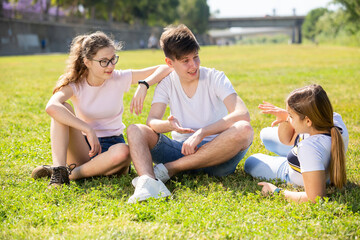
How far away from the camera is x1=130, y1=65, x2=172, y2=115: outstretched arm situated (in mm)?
4473

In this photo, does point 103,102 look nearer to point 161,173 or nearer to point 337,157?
point 161,173

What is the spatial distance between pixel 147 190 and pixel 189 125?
101cm

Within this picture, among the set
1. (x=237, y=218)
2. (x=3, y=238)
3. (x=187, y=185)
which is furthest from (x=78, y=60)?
(x=237, y=218)

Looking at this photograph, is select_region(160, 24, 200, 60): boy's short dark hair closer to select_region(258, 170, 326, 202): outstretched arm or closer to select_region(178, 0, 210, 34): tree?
select_region(258, 170, 326, 202): outstretched arm

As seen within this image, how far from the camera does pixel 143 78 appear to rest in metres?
4.88

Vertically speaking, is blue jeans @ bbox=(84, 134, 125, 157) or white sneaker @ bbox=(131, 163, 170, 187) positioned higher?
blue jeans @ bbox=(84, 134, 125, 157)

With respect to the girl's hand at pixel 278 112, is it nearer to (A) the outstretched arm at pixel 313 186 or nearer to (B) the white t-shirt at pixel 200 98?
(B) the white t-shirt at pixel 200 98

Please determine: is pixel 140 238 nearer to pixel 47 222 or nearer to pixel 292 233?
pixel 47 222

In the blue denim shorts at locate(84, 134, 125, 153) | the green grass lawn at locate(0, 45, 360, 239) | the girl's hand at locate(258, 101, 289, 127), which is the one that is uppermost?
the girl's hand at locate(258, 101, 289, 127)

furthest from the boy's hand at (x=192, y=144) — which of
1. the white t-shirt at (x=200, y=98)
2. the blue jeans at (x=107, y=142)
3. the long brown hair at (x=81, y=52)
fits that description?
the long brown hair at (x=81, y=52)

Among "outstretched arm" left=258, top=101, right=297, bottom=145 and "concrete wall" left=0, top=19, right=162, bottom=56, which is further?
"concrete wall" left=0, top=19, right=162, bottom=56

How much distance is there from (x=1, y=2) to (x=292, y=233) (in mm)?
51677

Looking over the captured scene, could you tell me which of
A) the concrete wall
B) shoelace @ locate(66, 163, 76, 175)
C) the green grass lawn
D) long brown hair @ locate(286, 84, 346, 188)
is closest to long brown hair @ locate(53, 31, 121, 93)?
shoelace @ locate(66, 163, 76, 175)

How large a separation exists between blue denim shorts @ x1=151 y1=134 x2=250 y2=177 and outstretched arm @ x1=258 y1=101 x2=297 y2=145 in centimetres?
43
